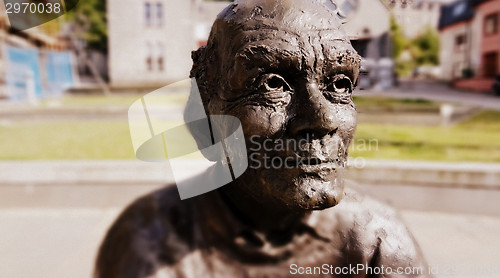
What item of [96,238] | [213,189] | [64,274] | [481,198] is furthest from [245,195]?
[481,198]

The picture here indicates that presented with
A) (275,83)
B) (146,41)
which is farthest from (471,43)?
(275,83)

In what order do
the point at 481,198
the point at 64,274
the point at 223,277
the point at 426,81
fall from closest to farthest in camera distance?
the point at 223,277, the point at 64,274, the point at 481,198, the point at 426,81

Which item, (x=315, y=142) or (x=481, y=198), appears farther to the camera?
(x=481, y=198)

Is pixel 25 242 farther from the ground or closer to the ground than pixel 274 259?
closer to the ground

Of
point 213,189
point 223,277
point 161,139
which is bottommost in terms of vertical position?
point 223,277

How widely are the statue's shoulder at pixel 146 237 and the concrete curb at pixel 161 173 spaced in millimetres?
3502

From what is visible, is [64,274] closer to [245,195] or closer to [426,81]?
[245,195]

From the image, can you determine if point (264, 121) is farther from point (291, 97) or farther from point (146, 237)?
point (146, 237)

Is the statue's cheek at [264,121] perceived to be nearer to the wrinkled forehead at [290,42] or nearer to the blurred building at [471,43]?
the wrinkled forehead at [290,42]

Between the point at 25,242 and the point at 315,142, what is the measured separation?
12.6ft

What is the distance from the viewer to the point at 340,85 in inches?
35.7

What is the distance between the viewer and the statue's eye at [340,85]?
0.89m

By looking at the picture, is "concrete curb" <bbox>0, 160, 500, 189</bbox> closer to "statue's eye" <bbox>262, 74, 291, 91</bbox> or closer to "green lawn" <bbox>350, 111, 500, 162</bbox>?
"green lawn" <bbox>350, 111, 500, 162</bbox>

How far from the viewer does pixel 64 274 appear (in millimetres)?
3225
